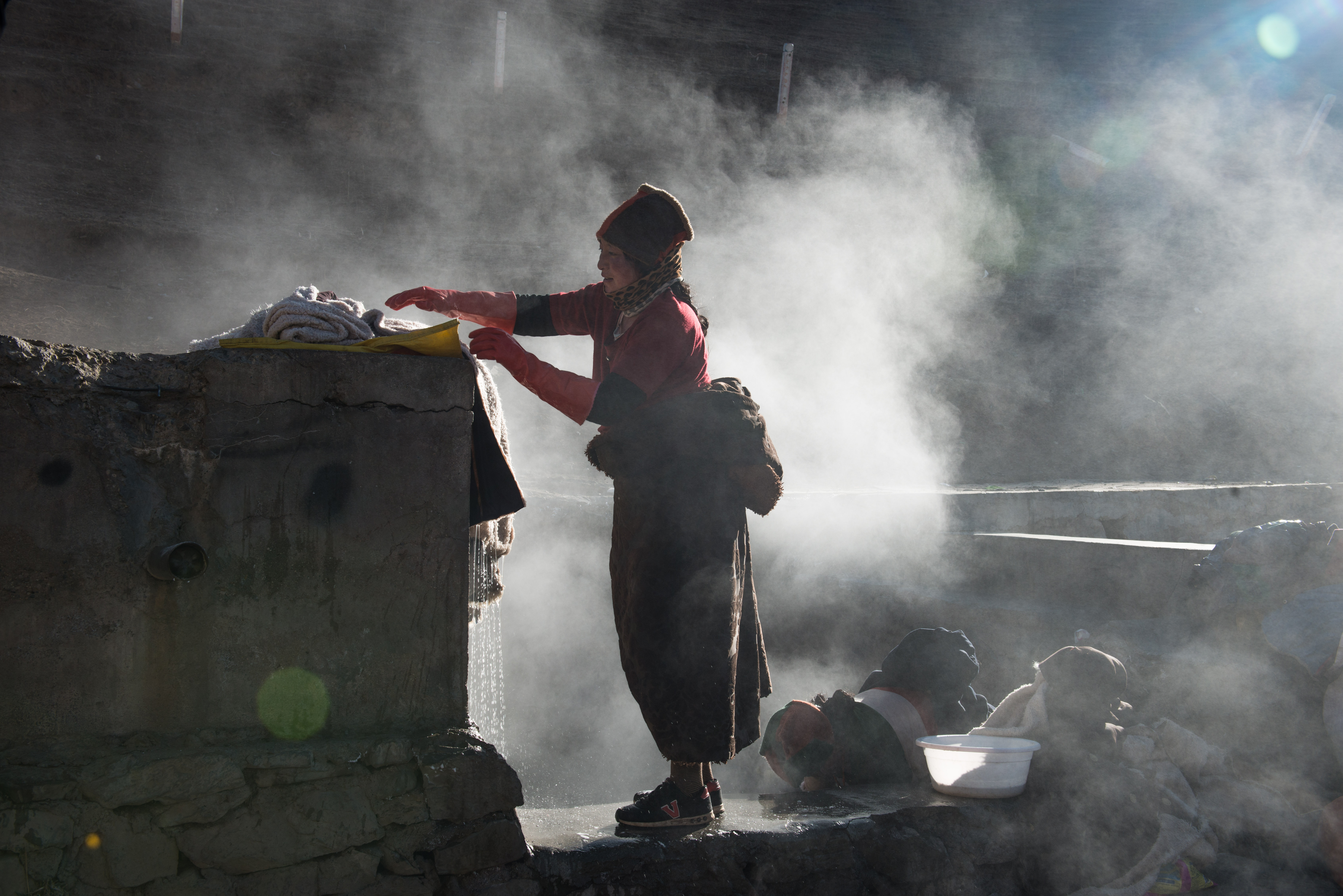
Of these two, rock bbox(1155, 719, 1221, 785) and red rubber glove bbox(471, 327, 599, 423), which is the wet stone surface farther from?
red rubber glove bbox(471, 327, 599, 423)

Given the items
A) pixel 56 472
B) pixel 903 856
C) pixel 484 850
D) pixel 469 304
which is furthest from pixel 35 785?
pixel 903 856

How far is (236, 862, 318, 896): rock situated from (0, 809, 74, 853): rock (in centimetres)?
38

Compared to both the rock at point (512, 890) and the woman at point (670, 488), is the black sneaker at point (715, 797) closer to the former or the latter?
the woman at point (670, 488)

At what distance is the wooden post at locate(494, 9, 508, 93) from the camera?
1188cm

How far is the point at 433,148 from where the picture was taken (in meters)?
11.2

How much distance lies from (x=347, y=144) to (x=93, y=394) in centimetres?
984

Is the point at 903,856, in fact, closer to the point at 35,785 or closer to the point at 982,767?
the point at 982,767

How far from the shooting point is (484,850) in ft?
6.95

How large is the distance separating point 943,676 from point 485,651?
1879 millimetres

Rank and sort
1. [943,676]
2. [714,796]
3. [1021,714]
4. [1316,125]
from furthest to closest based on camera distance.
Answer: [1316,125], [943,676], [1021,714], [714,796]

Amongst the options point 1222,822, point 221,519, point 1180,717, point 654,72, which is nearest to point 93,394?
point 221,519

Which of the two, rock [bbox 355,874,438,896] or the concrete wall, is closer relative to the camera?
the concrete wall

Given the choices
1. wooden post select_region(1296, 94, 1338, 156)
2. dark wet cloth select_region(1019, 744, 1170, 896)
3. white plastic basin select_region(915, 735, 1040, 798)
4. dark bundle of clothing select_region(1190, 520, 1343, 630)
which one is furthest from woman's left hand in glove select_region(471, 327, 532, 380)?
wooden post select_region(1296, 94, 1338, 156)

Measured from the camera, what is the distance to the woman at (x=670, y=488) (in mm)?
2363
